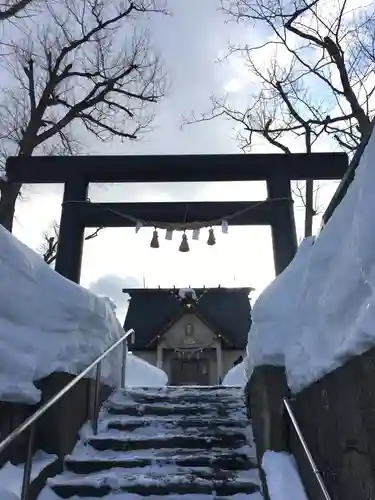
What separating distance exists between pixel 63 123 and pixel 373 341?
1242 centimetres

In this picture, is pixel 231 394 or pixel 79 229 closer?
pixel 231 394

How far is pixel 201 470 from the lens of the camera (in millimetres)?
4168

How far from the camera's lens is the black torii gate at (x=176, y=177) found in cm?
828

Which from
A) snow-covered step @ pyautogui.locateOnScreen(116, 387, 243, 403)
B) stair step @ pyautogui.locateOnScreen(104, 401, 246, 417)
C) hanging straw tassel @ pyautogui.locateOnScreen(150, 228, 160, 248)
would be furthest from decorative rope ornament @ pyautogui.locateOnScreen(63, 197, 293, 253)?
stair step @ pyautogui.locateOnScreen(104, 401, 246, 417)

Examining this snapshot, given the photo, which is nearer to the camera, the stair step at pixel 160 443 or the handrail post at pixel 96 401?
the stair step at pixel 160 443

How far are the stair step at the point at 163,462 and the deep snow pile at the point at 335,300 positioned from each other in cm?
107

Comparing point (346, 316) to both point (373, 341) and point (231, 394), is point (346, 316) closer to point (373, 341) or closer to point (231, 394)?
point (373, 341)

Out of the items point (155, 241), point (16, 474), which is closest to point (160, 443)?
point (16, 474)

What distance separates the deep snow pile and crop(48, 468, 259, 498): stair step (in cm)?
110

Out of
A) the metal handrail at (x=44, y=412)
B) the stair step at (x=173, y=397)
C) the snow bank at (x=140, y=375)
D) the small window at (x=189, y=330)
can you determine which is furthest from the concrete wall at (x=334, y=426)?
the small window at (x=189, y=330)

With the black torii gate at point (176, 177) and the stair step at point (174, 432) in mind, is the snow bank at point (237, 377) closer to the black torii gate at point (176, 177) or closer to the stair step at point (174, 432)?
the black torii gate at point (176, 177)

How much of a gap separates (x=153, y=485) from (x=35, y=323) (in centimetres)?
177

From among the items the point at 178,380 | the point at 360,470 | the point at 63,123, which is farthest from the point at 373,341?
the point at 178,380

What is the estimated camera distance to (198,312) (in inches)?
796
